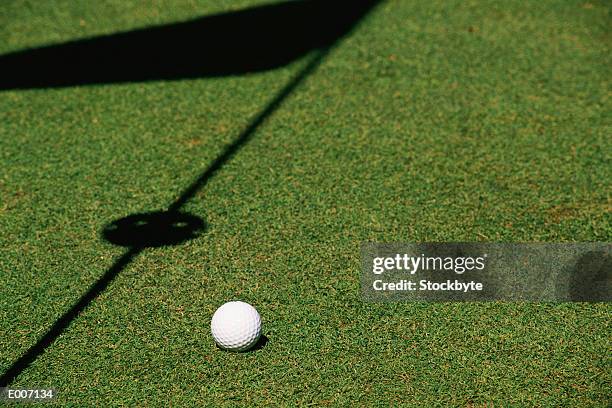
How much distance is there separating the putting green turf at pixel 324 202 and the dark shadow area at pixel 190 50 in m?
0.31

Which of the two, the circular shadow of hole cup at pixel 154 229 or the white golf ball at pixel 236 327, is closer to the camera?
the white golf ball at pixel 236 327

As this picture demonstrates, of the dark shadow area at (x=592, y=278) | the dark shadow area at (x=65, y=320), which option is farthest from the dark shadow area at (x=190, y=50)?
the dark shadow area at (x=592, y=278)

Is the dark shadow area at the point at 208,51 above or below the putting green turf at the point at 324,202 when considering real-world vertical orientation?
above

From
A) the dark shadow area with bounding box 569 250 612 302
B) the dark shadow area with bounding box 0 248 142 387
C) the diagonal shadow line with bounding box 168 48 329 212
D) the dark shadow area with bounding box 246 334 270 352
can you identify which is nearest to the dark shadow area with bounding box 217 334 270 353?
the dark shadow area with bounding box 246 334 270 352

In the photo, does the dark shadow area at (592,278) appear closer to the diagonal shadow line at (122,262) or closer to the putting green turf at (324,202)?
the putting green turf at (324,202)

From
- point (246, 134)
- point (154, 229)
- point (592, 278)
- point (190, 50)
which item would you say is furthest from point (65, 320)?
point (190, 50)

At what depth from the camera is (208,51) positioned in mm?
9617

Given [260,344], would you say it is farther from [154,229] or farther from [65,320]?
[154,229]

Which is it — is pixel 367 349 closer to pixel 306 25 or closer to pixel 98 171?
pixel 98 171

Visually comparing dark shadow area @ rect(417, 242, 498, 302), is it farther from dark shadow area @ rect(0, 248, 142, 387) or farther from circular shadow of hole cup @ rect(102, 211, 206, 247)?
dark shadow area @ rect(0, 248, 142, 387)

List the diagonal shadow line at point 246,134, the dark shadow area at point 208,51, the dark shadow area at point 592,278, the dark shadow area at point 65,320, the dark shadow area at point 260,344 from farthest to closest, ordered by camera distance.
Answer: the dark shadow area at point 208,51 → the diagonal shadow line at point 246,134 → the dark shadow area at point 592,278 → the dark shadow area at point 260,344 → the dark shadow area at point 65,320

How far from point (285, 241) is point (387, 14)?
5105mm

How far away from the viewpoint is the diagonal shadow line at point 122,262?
5203mm

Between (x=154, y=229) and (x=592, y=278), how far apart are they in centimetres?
363
